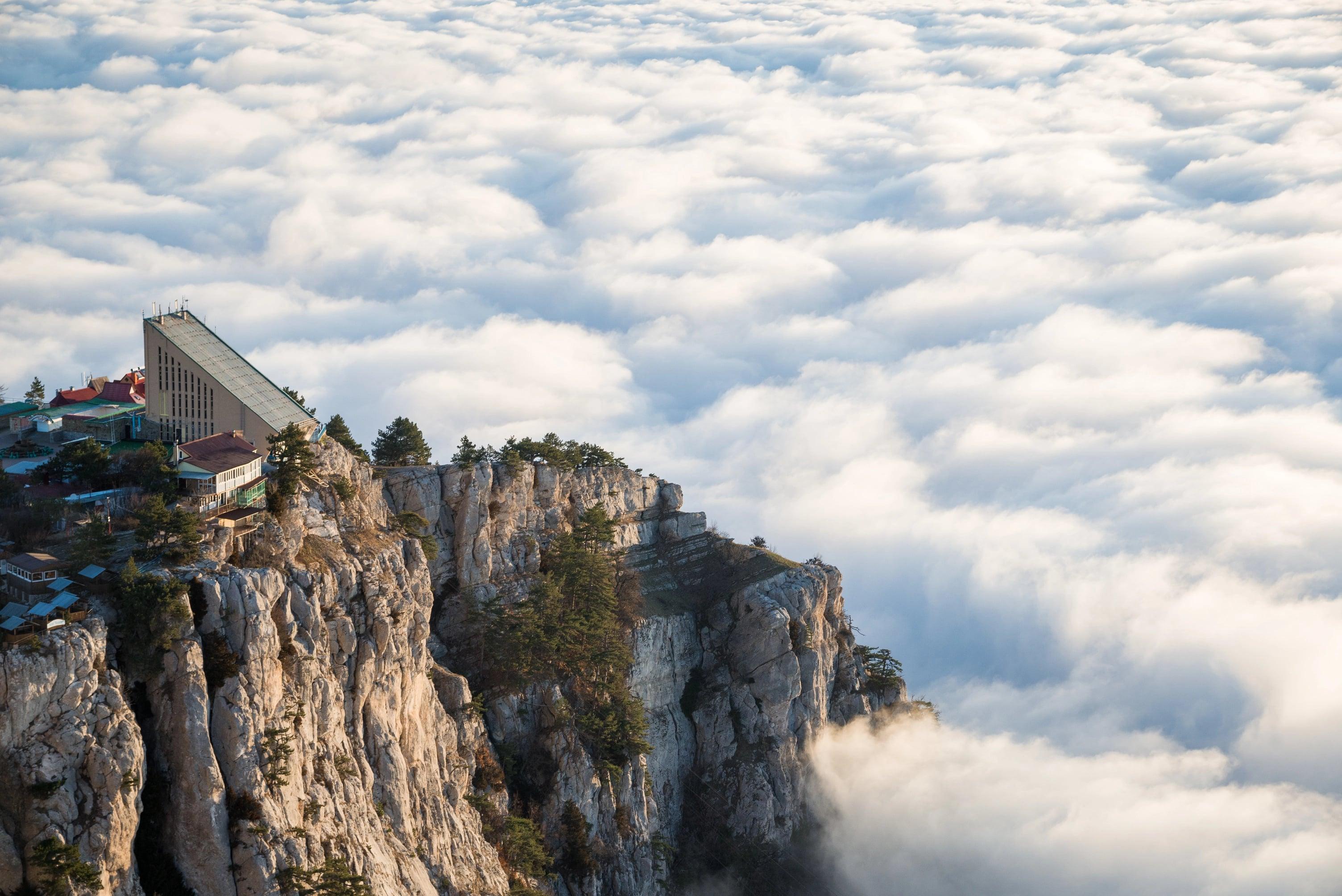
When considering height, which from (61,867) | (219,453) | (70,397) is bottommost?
(61,867)

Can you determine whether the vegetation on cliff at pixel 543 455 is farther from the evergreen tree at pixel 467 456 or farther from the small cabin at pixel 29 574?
the small cabin at pixel 29 574

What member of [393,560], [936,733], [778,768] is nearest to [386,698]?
[393,560]

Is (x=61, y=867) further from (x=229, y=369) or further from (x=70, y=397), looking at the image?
(x=70, y=397)

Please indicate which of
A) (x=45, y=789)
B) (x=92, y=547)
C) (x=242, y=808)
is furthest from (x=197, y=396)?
(x=45, y=789)

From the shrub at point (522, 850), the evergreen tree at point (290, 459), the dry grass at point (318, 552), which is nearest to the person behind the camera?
the dry grass at point (318, 552)

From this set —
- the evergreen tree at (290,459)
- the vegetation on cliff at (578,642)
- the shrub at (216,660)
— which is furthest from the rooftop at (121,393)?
the shrub at (216,660)

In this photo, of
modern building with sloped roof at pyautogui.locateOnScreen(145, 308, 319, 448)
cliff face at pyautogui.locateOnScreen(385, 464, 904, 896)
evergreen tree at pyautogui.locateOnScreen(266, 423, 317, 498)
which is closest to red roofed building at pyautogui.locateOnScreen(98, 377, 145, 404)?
modern building with sloped roof at pyautogui.locateOnScreen(145, 308, 319, 448)
